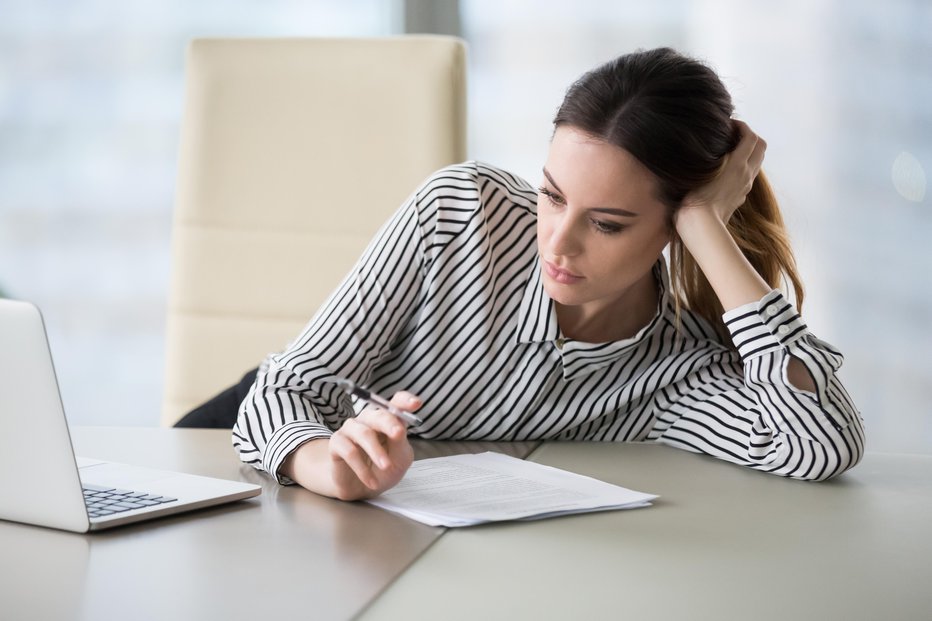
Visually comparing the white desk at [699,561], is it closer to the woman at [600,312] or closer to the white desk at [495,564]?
the white desk at [495,564]

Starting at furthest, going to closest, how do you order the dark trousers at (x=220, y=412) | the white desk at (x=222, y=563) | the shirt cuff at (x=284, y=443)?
the dark trousers at (x=220, y=412) < the shirt cuff at (x=284, y=443) < the white desk at (x=222, y=563)

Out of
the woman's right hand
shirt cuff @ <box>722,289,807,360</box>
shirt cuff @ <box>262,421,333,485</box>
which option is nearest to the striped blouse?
shirt cuff @ <box>722,289,807,360</box>

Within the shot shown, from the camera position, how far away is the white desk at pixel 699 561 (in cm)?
70

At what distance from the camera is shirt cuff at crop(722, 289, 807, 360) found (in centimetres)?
122

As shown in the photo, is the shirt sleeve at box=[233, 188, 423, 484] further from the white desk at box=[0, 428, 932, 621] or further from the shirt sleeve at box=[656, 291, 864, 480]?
the shirt sleeve at box=[656, 291, 864, 480]

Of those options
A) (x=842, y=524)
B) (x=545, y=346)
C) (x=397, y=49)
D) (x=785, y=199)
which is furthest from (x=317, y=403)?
(x=785, y=199)

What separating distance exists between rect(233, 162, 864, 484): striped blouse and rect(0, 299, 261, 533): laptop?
1.30 ft

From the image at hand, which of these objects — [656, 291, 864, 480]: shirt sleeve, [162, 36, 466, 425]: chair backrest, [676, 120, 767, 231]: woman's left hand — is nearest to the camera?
[656, 291, 864, 480]: shirt sleeve

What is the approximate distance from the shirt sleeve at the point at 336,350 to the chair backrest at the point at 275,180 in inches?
21.8

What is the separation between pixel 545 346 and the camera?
1.38m

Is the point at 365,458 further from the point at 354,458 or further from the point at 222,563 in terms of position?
the point at 222,563

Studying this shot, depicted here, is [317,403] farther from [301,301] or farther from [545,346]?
[301,301]

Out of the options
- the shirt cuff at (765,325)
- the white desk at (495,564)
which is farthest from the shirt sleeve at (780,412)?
the white desk at (495,564)

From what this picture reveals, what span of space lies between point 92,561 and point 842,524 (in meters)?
0.66
